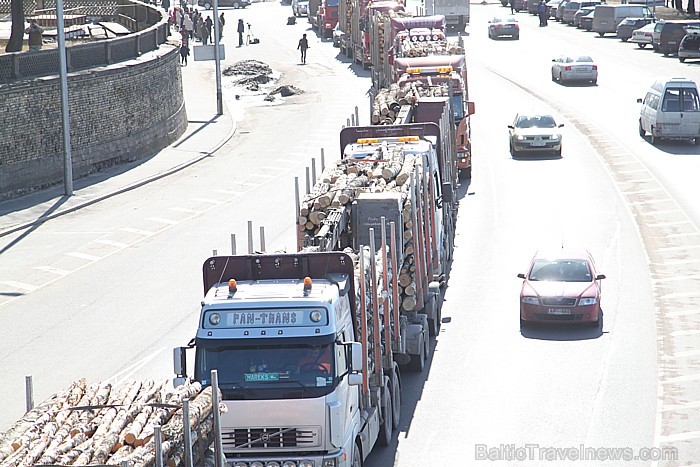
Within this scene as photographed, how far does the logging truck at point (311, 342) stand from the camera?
1360cm

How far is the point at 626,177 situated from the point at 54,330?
20.3 m

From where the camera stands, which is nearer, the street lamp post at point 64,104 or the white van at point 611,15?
the street lamp post at point 64,104

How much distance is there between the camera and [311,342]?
13.8 metres

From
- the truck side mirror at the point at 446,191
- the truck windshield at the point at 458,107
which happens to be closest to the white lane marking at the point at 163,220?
the truck windshield at the point at 458,107

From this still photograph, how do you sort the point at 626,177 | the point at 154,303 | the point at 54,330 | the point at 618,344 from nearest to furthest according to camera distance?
1. the point at 618,344
2. the point at 54,330
3. the point at 154,303
4. the point at 626,177

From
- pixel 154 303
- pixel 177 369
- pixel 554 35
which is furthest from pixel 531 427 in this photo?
pixel 554 35

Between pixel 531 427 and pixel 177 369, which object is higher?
pixel 177 369

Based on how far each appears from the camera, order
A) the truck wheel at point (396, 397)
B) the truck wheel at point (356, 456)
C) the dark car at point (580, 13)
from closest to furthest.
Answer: the truck wheel at point (356, 456)
the truck wheel at point (396, 397)
the dark car at point (580, 13)

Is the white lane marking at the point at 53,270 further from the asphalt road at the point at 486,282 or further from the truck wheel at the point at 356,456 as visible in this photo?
the truck wheel at the point at 356,456

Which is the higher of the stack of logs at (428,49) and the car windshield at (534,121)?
the stack of logs at (428,49)

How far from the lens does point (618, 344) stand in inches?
856

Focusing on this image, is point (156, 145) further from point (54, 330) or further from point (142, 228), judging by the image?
point (54, 330)

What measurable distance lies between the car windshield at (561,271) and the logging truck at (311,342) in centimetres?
516

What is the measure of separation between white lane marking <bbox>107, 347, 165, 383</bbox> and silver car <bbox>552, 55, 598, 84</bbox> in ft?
126
